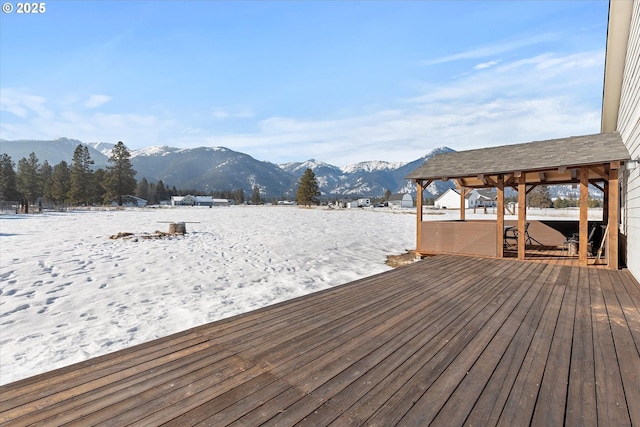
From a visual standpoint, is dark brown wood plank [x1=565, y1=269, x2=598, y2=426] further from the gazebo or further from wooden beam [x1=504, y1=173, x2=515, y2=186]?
wooden beam [x1=504, y1=173, x2=515, y2=186]

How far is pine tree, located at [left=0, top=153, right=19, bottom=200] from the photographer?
53.2m

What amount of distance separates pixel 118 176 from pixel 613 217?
240 feet

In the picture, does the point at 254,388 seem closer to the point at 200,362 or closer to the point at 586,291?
the point at 200,362

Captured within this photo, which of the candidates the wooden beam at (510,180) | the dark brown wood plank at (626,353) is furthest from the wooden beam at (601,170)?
the dark brown wood plank at (626,353)

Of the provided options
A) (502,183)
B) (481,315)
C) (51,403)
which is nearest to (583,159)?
(502,183)

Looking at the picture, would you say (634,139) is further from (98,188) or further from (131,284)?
(98,188)

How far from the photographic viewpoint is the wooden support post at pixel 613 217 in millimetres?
6688

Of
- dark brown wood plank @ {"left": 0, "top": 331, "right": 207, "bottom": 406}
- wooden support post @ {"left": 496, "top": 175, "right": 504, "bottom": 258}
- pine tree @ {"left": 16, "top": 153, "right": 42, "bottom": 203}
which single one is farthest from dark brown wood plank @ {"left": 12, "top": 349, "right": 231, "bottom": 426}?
pine tree @ {"left": 16, "top": 153, "right": 42, "bottom": 203}

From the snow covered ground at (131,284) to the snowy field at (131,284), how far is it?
0.06 feet

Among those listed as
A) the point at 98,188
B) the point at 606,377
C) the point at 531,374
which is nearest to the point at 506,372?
the point at 531,374

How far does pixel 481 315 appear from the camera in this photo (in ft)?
13.3

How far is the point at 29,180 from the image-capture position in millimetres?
60125

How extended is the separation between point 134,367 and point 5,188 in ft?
242

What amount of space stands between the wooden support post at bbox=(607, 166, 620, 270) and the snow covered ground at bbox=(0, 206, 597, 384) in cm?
542
